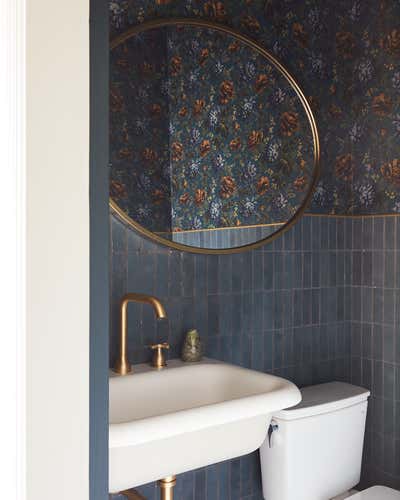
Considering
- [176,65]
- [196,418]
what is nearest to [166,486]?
[196,418]

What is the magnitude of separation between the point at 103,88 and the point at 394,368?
1.91 m

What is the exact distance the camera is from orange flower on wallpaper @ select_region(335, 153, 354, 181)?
7.86 ft

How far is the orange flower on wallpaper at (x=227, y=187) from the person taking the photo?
196 centimetres

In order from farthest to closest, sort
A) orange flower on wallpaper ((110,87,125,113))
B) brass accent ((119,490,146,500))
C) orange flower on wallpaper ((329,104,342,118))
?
orange flower on wallpaper ((329,104,342,118)) → orange flower on wallpaper ((110,87,125,113)) → brass accent ((119,490,146,500))

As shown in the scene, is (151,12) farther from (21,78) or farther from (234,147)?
(21,78)

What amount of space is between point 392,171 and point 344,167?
0.23m

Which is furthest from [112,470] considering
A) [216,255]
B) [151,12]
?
[151,12]

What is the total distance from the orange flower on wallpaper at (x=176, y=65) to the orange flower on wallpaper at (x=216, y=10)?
0.24 m

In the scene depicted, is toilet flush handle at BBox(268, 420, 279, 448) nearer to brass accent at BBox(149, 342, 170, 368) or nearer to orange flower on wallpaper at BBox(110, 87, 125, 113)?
brass accent at BBox(149, 342, 170, 368)

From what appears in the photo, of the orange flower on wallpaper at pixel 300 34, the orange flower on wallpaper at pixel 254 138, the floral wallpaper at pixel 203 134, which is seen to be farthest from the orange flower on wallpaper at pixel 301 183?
the orange flower on wallpaper at pixel 300 34

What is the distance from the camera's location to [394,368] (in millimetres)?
2236

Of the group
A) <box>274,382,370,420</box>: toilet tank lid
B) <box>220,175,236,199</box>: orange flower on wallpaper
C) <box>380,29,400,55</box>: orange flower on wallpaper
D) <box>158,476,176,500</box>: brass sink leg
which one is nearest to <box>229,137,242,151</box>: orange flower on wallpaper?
<box>220,175,236,199</box>: orange flower on wallpaper

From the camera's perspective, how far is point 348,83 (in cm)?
241

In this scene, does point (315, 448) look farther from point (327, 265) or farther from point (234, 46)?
point (234, 46)
